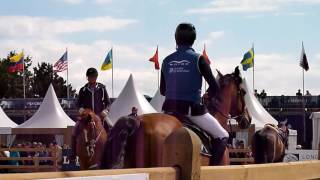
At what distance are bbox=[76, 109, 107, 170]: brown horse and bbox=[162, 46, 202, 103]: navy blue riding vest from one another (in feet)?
12.8

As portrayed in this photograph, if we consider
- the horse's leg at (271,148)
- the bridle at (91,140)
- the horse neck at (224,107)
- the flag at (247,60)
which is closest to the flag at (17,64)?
the flag at (247,60)

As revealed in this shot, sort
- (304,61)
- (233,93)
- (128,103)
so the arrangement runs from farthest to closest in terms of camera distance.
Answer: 1. (304,61)
2. (128,103)
3. (233,93)

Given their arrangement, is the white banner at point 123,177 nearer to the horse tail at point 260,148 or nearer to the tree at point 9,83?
the horse tail at point 260,148

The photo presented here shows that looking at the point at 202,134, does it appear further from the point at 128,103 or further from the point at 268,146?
the point at 128,103

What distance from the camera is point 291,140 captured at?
91.2ft

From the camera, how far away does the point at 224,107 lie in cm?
910

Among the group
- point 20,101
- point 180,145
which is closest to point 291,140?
point 180,145

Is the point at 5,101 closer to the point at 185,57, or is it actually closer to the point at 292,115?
the point at 292,115

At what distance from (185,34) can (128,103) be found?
67.8 feet

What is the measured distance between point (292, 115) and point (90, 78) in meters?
55.1

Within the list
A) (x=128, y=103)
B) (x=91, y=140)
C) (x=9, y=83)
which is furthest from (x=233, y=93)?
(x=9, y=83)

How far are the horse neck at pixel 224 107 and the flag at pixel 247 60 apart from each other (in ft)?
149

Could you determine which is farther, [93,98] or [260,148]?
[260,148]

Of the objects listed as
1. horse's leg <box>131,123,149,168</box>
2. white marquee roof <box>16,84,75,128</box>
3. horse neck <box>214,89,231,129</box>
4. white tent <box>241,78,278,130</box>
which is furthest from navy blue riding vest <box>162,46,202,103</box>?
white tent <box>241,78,278,130</box>
